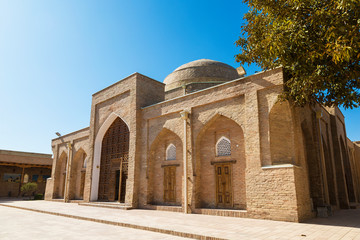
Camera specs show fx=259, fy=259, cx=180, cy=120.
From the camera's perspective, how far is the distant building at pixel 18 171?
78.8ft

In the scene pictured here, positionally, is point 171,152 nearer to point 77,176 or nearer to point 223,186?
point 223,186

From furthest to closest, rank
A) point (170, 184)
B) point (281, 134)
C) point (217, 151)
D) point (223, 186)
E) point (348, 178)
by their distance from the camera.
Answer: point (348, 178) < point (170, 184) < point (217, 151) < point (223, 186) < point (281, 134)

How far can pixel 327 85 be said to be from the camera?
24.4 ft

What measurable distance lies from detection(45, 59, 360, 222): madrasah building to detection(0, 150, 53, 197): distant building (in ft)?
40.7

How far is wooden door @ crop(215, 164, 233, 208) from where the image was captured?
9.74m

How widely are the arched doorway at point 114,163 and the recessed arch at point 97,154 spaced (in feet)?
0.58

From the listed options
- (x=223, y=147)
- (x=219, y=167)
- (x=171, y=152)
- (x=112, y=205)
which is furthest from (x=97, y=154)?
(x=223, y=147)

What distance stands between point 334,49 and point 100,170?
13.3 m

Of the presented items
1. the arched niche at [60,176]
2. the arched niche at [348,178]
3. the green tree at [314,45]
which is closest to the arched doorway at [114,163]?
the arched niche at [60,176]

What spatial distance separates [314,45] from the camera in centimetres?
697

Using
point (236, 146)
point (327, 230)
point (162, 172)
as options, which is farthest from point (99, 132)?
point (327, 230)

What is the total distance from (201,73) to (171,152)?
7.60 metres

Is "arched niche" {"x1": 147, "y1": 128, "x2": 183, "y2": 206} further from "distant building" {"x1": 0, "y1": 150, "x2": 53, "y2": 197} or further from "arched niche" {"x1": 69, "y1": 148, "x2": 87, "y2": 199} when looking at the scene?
"distant building" {"x1": 0, "y1": 150, "x2": 53, "y2": 197}

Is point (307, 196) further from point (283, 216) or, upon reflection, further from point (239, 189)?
point (239, 189)
